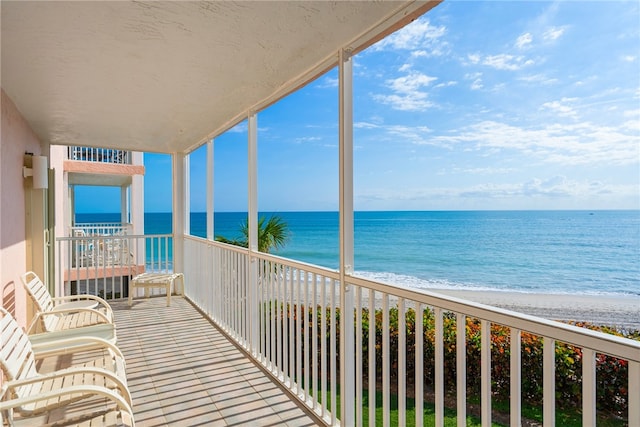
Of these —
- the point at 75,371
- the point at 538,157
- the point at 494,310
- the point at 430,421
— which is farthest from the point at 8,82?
the point at 538,157

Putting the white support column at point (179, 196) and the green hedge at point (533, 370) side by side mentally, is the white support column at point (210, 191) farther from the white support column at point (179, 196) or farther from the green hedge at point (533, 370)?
the green hedge at point (533, 370)

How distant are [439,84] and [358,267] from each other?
11.9 meters

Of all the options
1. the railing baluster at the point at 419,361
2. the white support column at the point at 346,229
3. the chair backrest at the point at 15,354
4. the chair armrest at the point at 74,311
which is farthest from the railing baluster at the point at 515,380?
the chair armrest at the point at 74,311

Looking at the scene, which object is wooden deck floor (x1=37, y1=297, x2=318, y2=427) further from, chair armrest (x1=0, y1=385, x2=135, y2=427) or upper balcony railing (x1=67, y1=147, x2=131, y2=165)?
upper balcony railing (x1=67, y1=147, x2=131, y2=165)

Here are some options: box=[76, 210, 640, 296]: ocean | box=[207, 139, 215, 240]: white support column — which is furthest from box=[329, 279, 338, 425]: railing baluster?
box=[76, 210, 640, 296]: ocean

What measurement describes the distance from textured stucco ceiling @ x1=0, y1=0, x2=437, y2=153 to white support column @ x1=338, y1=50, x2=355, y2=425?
242 mm

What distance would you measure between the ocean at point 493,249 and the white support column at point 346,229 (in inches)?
466

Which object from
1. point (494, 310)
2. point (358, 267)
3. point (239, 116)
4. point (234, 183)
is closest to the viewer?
point (494, 310)

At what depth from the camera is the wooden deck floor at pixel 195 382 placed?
8.16ft

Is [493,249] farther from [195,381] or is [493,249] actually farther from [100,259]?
[195,381]

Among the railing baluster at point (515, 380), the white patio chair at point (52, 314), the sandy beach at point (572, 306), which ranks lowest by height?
the sandy beach at point (572, 306)

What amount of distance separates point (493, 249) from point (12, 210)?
21.9m

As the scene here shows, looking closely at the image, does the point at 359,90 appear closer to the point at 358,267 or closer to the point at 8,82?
the point at 358,267

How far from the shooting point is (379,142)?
24.4 meters
